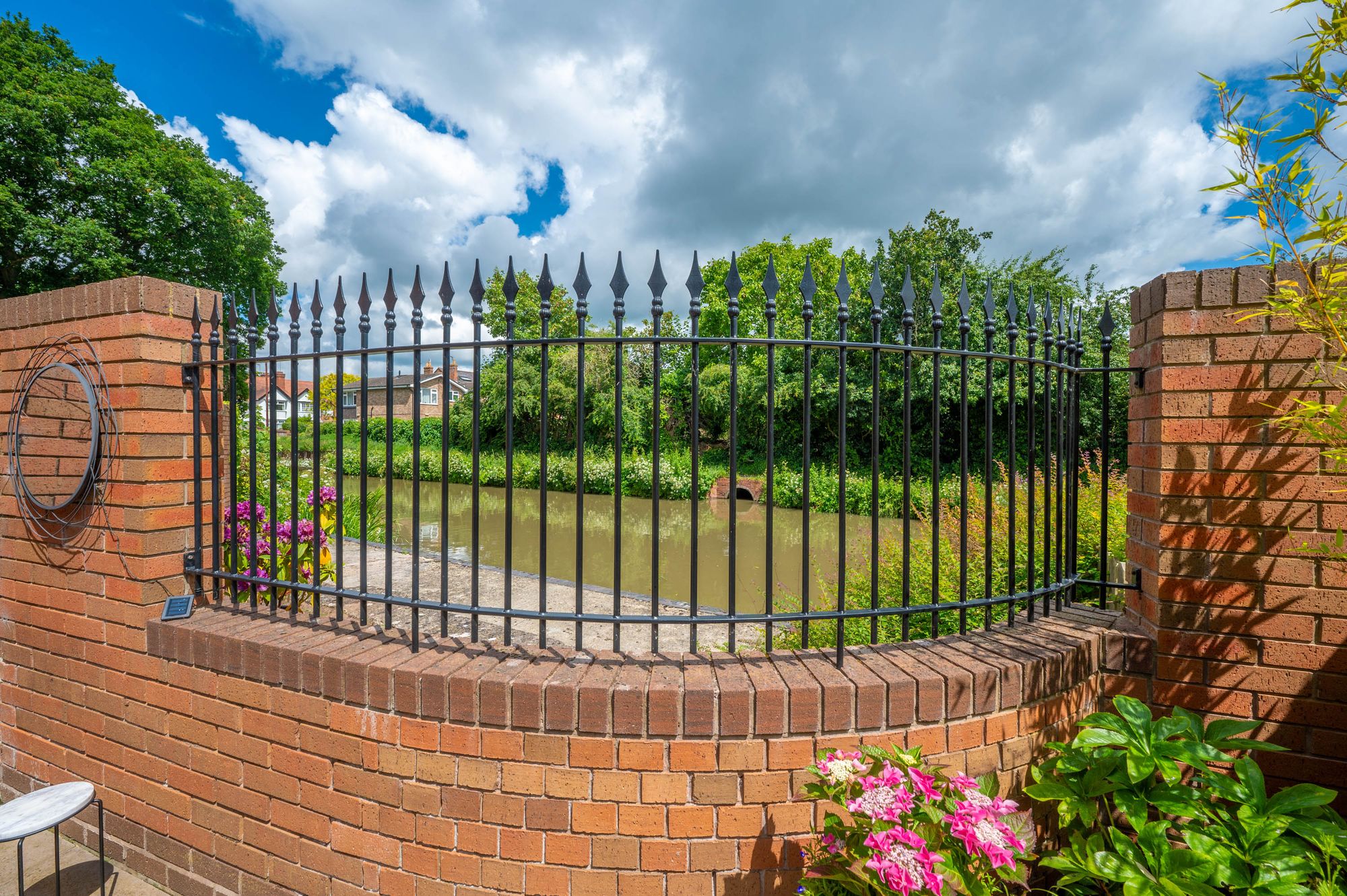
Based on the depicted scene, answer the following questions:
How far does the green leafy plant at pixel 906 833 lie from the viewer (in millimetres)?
1408

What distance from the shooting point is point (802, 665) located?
1.91 metres

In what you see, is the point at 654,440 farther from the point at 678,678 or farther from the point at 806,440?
the point at 678,678

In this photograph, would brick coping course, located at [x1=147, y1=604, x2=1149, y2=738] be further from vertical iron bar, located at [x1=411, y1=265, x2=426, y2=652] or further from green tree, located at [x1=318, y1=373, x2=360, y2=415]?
green tree, located at [x1=318, y1=373, x2=360, y2=415]

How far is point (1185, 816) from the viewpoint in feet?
5.10

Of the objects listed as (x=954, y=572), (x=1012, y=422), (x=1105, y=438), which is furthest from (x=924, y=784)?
(x=954, y=572)

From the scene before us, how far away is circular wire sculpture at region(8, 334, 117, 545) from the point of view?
2479mm

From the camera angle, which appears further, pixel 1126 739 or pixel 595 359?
pixel 595 359

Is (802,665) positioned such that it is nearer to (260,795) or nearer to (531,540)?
(260,795)

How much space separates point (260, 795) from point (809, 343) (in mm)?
2557

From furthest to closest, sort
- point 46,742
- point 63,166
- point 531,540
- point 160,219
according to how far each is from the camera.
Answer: point 160,219 < point 63,166 < point 531,540 < point 46,742

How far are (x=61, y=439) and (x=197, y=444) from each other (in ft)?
2.60

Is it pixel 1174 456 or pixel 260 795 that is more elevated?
pixel 1174 456

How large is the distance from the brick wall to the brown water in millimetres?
2199

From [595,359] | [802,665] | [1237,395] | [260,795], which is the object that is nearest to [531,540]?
[260,795]
